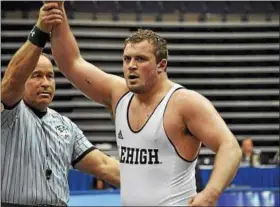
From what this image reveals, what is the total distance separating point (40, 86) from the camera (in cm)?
312

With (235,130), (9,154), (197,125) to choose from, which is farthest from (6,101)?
(235,130)

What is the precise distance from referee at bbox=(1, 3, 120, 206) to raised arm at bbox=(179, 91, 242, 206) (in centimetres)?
75

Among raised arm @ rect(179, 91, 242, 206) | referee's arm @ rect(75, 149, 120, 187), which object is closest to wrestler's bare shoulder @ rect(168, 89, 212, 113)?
raised arm @ rect(179, 91, 242, 206)

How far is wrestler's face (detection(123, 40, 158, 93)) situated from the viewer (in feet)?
8.95

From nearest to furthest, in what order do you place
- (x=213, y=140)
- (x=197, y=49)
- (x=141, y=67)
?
(x=213, y=140)
(x=141, y=67)
(x=197, y=49)

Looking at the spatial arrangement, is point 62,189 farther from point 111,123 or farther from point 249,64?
point 249,64

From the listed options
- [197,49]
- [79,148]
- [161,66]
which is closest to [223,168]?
[161,66]

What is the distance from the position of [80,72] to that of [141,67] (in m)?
0.44

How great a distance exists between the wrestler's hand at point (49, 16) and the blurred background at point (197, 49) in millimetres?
7920

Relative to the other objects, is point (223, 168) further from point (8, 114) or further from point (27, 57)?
point (8, 114)

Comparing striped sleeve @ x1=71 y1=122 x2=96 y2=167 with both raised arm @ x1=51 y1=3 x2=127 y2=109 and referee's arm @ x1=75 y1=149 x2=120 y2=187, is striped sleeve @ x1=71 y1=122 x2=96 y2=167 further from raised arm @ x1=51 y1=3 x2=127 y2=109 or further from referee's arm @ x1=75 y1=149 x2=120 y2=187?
raised arm @ x1=51 y1=3 x2=127 y2=109

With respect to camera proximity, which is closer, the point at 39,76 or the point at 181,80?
the point at 39,76

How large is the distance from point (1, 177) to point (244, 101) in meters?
9.28

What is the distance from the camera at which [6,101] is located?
113 inches
